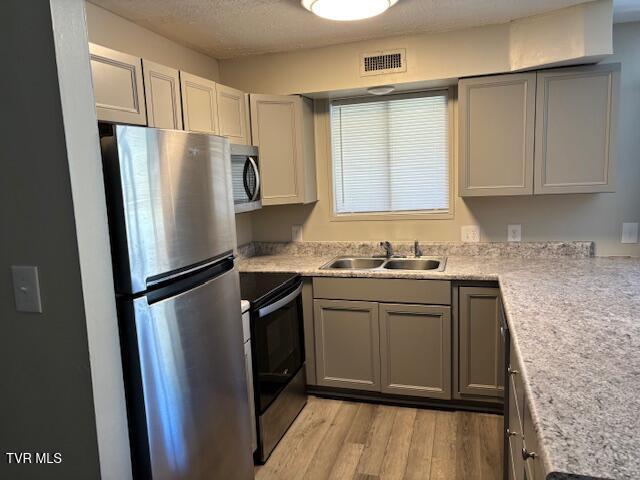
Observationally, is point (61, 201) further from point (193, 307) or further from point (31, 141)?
point (193, 307)

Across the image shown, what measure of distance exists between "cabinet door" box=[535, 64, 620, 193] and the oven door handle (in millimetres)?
1613

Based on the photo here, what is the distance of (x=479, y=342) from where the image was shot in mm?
2689

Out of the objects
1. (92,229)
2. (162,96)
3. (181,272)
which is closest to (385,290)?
(181,272)

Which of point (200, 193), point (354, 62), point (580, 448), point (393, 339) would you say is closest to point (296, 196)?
point (354, 62)

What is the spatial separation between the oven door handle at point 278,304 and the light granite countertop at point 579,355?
61 cm

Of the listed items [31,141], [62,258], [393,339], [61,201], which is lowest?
[393,339]

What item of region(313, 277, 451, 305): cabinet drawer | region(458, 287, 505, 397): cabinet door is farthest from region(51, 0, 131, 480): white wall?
region(458, 287, 505, 397): cabinet door

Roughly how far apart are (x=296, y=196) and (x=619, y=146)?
6.84 feet

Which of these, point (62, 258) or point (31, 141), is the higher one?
point (31, 141)

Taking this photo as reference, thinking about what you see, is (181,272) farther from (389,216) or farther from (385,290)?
(389,216)

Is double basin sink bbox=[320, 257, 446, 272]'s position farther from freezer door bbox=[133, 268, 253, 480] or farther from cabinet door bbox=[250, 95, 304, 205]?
freezer door bbox=[133, 268, 253, 480]

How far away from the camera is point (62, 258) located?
1176 millimetres

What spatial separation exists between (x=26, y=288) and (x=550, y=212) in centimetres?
295

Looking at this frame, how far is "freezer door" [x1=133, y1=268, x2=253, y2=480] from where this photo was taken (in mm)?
1428
